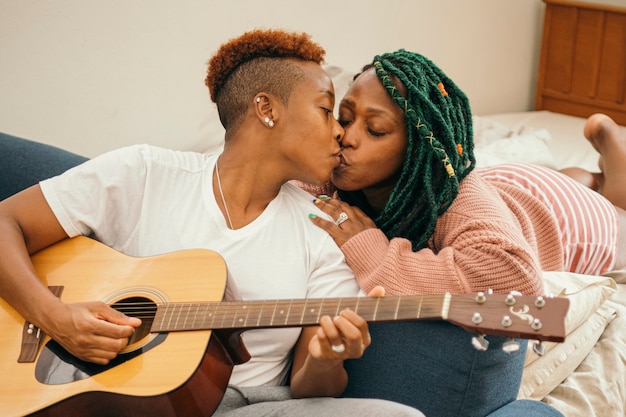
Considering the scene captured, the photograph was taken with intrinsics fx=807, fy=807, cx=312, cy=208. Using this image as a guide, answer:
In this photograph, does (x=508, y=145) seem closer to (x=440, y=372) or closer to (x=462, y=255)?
(x=462, y=255)

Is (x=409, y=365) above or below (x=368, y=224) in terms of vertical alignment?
below

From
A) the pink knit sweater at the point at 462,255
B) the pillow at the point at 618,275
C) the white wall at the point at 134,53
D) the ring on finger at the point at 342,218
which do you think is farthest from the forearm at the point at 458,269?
the white wall at the point at 134,53

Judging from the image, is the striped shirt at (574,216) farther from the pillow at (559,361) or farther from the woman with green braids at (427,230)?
the pillow at (559,361)

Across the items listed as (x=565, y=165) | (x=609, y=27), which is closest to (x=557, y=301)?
(x=565, y=165)

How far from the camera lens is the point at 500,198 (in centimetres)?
175

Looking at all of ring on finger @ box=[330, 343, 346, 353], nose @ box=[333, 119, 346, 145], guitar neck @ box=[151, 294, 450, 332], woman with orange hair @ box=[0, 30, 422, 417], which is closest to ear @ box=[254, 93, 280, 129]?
woman with orange hair @ box=[0, 30, 422, 417]

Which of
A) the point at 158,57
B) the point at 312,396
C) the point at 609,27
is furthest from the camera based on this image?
the point at 609,27

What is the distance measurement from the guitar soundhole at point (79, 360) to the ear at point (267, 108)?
42cm

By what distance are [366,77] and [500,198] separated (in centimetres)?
39

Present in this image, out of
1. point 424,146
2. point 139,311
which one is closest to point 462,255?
point 424,146

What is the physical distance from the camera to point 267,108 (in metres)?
1.60

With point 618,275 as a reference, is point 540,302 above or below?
above

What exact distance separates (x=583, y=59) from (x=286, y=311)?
116 inches

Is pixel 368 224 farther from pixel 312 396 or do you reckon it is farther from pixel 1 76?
pixel 1 76
